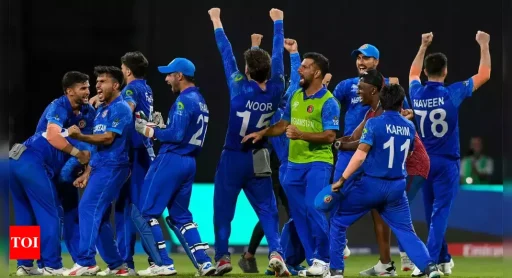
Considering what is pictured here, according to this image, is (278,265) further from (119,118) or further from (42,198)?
(42,198)

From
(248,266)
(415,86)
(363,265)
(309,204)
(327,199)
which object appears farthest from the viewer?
(363,265)

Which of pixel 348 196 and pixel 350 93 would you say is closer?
pixel 348 196

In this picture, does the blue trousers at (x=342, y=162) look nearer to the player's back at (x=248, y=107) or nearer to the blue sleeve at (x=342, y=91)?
the blue sleeve at (x=342, y=91)

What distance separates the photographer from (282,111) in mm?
8430

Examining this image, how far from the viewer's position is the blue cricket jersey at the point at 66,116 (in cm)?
818

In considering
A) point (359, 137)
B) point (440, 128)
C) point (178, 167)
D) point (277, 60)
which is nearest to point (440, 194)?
point (440, 128)

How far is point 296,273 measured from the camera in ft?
26.9

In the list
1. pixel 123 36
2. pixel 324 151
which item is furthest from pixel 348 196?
pixel 123 36

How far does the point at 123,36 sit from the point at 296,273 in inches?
256

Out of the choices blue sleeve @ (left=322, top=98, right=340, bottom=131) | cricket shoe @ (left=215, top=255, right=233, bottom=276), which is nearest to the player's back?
blue sleeve @ (left=322, top=98, right=340, bottom=131)

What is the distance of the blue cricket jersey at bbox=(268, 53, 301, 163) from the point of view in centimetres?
827

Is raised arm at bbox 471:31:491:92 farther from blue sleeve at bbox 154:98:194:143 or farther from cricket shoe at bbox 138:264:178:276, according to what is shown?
cricket shoe at bbox 138:264:178:276

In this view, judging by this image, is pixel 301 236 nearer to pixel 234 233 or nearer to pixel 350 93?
pixel 350 93

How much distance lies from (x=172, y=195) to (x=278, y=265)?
108 cm
